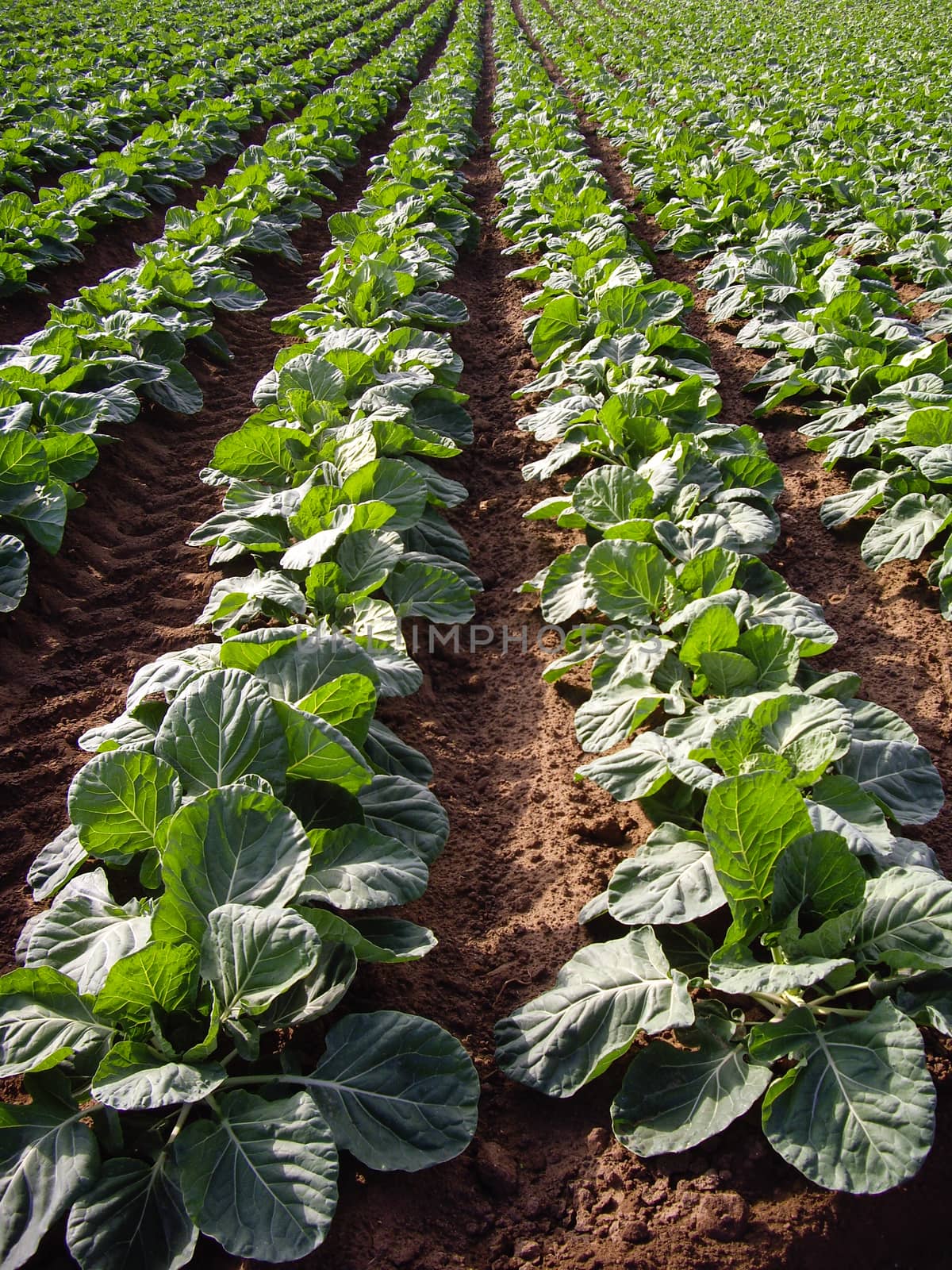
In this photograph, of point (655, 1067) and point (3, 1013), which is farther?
point (655, 1067)

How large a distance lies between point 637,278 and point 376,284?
4.99 feet

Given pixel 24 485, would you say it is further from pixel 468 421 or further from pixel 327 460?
pixel 468 421

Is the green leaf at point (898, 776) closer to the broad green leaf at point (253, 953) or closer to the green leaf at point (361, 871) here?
the green leaf at point (361, 871)

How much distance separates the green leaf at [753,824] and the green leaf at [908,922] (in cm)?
21

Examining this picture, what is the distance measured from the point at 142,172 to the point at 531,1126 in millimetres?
9769

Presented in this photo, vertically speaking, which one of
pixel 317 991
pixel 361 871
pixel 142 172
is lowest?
pixel 317 991

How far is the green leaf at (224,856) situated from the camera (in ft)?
6.00

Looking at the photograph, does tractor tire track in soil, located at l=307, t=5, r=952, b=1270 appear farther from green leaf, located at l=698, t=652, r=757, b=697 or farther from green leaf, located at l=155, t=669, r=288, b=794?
green leaf, located at l=155, t=669, r=288, b=794

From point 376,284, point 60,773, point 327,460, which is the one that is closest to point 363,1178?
point 60,773

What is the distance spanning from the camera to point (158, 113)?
12.1 metres

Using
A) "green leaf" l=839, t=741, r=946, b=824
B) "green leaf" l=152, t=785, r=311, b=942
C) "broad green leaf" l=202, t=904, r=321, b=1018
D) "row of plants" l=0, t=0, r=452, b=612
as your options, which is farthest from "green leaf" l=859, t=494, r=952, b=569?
"row of plants" l=0, t=0, r=452, b=612

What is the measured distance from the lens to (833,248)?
23.1 feet

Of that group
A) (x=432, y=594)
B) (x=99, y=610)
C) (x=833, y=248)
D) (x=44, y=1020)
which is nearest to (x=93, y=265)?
(x=99, y=610)

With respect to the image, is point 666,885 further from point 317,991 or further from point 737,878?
point 317,991
